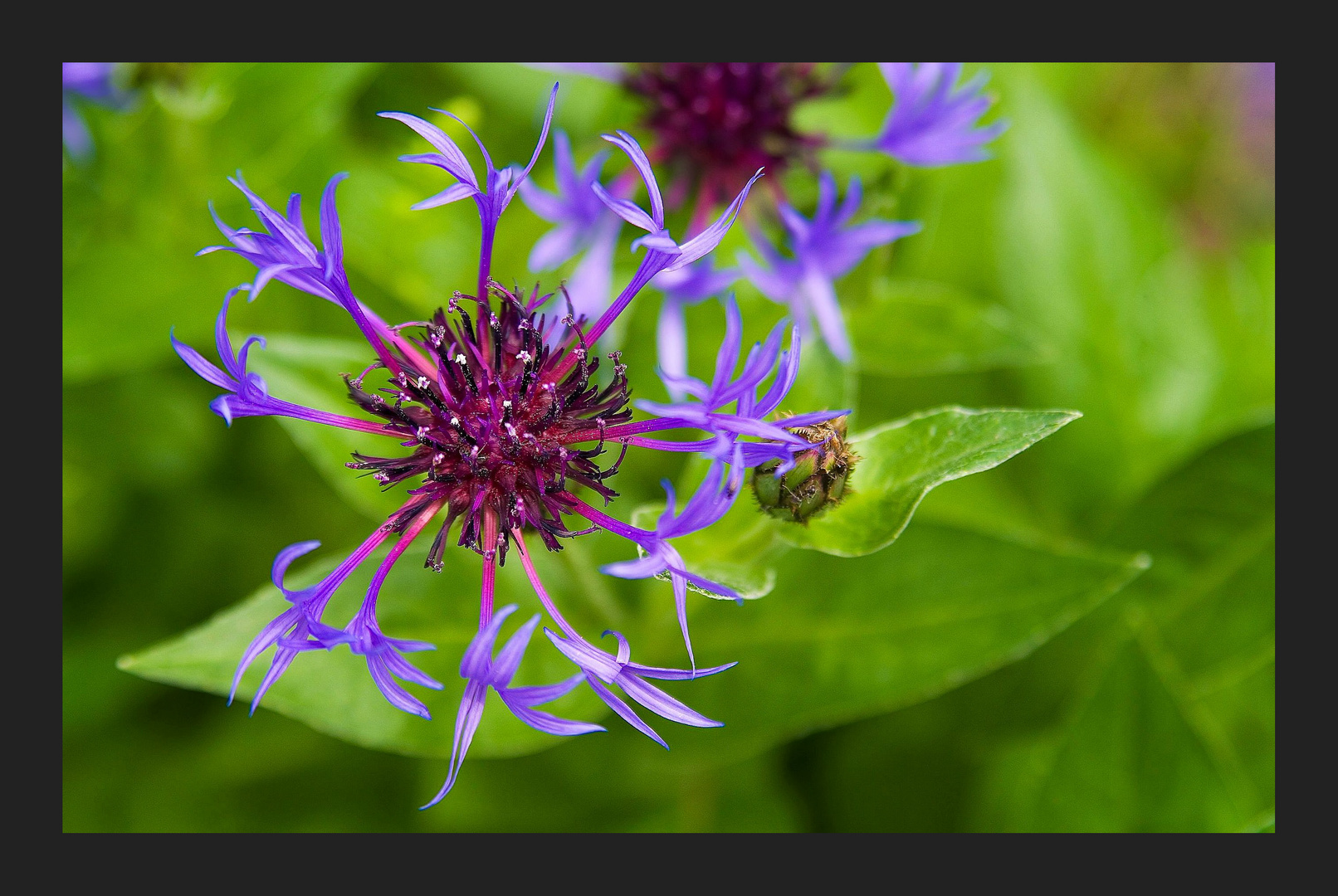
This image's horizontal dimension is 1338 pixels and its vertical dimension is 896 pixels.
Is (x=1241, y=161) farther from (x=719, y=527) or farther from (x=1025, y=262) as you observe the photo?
(x=719, y=527)

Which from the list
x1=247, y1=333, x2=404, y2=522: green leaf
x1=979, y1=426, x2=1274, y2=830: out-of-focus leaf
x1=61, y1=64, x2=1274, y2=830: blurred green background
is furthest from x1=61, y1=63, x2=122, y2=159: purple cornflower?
x1=979, y1=426, x2=1274, y2=830: out-of-focus leaf

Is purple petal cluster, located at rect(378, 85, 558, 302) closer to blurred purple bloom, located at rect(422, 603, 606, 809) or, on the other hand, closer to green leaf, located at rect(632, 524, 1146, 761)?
blurred purple bloom, located at rect(422, 603, 606, 809)

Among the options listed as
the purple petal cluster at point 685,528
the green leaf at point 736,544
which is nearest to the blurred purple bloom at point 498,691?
the purple petal cluster at point 685,528

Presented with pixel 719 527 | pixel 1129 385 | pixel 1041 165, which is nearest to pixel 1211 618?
pixel 1129 385

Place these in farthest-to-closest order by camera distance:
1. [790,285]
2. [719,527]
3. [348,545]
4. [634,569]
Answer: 1. [348,545]
2. [790,285]
3. [719,527]
4. [634,569]

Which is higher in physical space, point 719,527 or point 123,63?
point 123,63

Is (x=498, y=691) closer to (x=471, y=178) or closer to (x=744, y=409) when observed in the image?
(x=744, y=409)

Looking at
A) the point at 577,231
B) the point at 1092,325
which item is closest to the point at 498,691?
the point at 577,231
